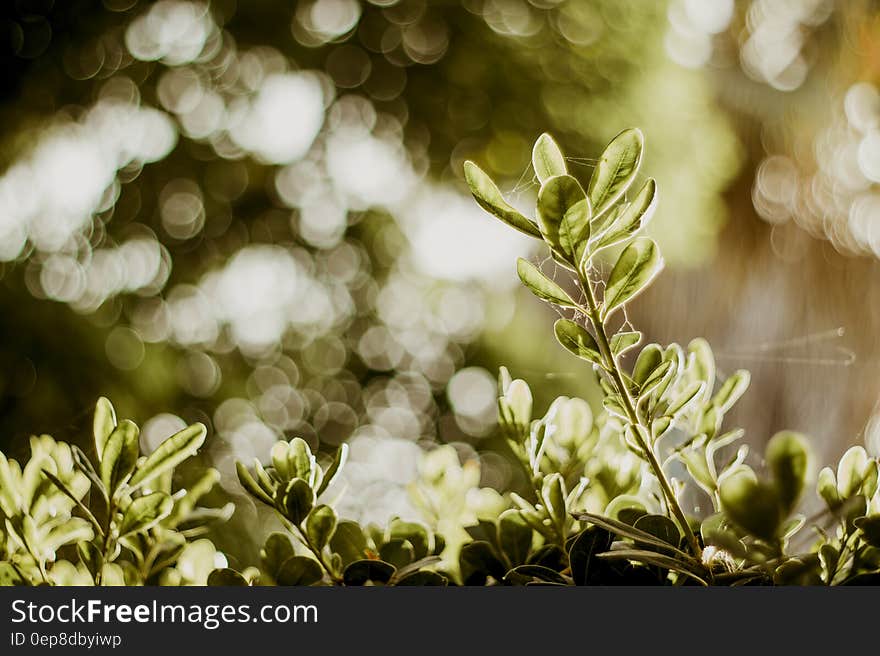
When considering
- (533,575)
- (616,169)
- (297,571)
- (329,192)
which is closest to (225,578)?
(297,571)

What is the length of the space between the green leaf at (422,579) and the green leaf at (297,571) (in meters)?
0.04

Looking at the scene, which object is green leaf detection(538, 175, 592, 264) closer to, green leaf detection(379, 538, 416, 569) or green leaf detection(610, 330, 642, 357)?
green leaf detection(610, 330, 642, 357)

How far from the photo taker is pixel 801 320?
110 cm

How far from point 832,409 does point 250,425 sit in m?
1.41

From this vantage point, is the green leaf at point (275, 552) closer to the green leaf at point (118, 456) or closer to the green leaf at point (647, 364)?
the green leaf at point (118, 456)

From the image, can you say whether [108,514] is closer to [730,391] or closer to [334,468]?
[334,468]

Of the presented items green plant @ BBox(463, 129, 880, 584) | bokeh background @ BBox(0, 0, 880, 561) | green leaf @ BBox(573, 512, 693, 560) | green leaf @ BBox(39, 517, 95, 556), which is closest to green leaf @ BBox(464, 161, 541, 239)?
green plant @ BBox(463, 129, 880, 584)

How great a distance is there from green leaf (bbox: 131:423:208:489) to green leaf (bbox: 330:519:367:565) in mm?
87

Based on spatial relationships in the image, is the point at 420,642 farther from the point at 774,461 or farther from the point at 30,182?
the point at 30,182

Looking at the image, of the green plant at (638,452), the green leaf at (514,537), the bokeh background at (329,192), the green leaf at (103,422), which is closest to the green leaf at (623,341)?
the green plant at (638,452)

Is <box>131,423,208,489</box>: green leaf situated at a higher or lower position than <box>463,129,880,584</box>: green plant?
lower

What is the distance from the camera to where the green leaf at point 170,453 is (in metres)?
0.27

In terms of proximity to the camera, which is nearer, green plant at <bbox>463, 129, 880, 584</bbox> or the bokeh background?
green plant at <bbox>463, 129, 880, 584</bbox>

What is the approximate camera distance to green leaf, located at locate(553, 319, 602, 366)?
0.23m
